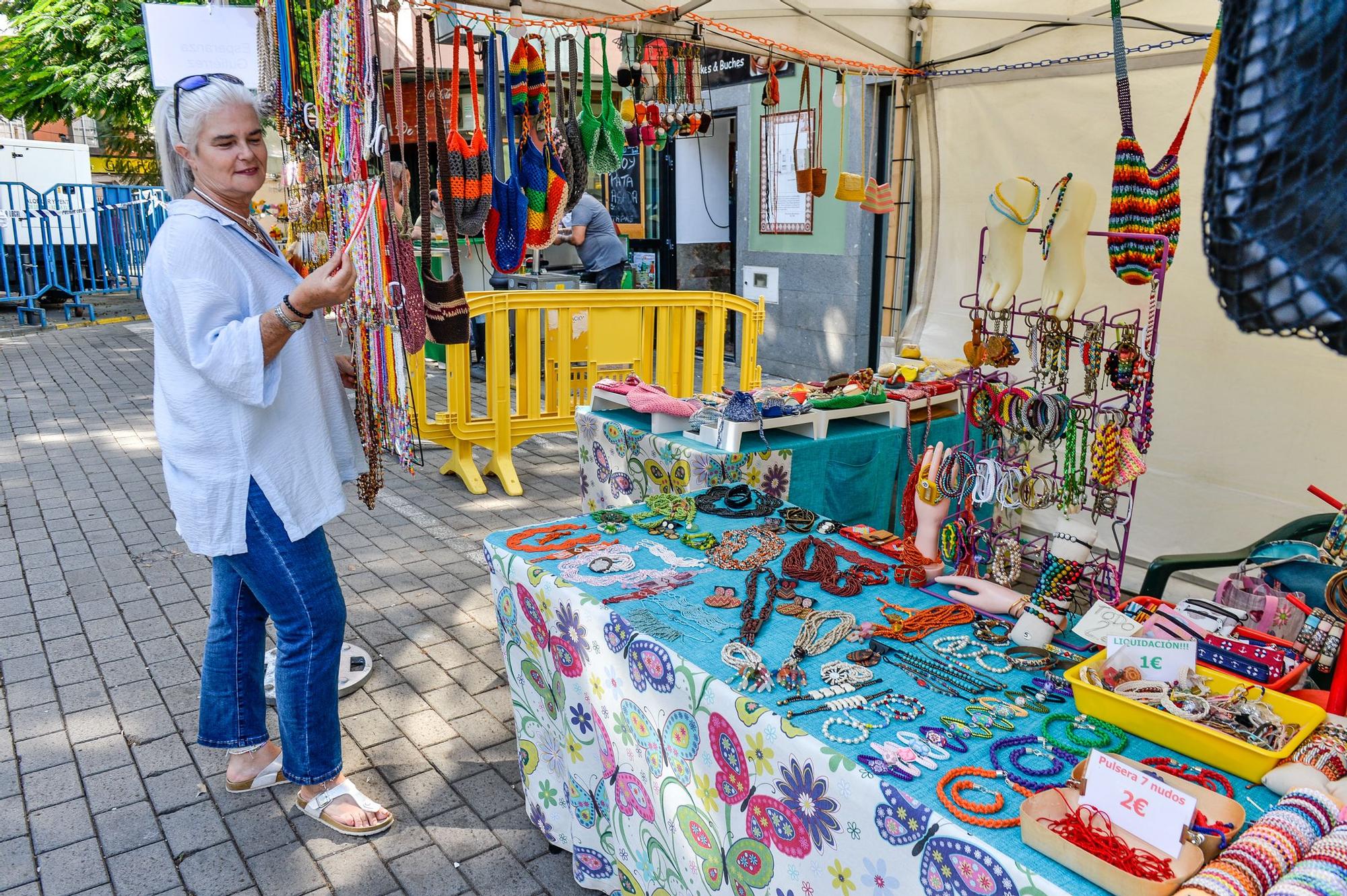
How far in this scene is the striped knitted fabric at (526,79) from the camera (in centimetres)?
306

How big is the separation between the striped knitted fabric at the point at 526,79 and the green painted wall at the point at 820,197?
3848 mm

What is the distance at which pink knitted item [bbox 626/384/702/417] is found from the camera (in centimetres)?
360

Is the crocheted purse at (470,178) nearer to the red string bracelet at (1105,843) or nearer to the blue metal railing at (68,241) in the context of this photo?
the red string bracelet at (1105,843)

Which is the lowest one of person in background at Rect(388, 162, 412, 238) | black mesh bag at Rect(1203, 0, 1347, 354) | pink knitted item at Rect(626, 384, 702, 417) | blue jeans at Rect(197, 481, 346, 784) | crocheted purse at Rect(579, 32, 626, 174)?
blue jeans at Rect(197, 481, 346, 784)

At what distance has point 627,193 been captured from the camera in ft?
32.7

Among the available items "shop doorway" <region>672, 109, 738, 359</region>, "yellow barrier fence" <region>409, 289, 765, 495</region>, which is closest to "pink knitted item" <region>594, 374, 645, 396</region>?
"yellow barrier fence" <region>409, 289, 765, 495</region>

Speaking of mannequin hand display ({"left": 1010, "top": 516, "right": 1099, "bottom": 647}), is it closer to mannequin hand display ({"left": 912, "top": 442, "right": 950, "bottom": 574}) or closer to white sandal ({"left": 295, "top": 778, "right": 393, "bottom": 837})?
mannequin hand display ({"left": 912, "top": 442, "right": 950, "bottom": 574})

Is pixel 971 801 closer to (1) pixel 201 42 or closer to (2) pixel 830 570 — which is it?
(2) pixel 830 570

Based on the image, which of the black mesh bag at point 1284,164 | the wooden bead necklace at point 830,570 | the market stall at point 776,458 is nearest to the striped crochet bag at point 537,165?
the market stall at point 776,458

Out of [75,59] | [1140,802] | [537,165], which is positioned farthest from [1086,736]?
[75,59]

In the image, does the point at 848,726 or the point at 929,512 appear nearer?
the point at 848,726

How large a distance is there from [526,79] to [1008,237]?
1.74 m

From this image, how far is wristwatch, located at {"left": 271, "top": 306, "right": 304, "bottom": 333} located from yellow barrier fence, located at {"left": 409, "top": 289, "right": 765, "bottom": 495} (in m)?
3.17

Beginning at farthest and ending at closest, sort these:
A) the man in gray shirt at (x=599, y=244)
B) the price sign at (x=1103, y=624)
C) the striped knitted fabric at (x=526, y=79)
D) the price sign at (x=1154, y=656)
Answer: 1. the man in gray shirt at (x=599, y=244)
2. the striped knitted fabric at (x=526, y=79)
3. the price sign at (x=1103, y=624)
4. the price sign at (x=1154, y=656)
